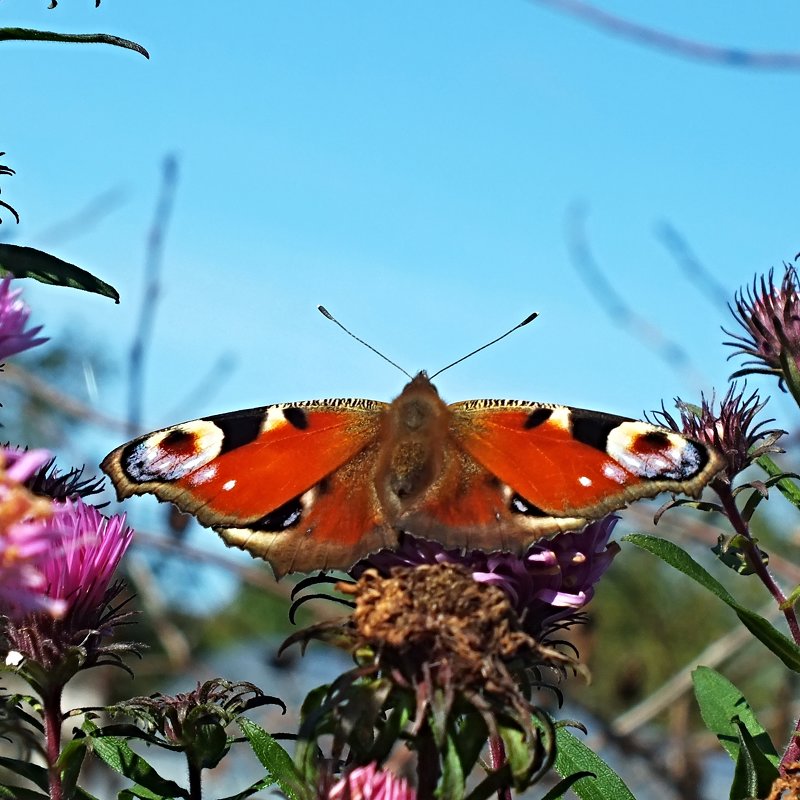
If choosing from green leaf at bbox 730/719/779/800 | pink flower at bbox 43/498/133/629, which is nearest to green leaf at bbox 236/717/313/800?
pink flower at bbox 43/498/133/629

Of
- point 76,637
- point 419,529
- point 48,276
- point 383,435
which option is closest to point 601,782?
point 419,529

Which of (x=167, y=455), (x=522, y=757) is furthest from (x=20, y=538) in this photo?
(x=167, y=455)

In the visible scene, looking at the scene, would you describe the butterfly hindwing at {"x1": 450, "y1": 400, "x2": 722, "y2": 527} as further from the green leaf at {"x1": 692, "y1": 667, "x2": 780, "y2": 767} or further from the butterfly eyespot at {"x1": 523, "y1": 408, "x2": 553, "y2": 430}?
the green leaf at {"x1": 692, "y1": 667, "x2": 780, "y2": 767}

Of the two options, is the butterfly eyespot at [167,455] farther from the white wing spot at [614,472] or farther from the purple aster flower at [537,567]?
the white wing spot at [614,472]

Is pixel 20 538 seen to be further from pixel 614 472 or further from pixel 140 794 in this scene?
pixel 614 472

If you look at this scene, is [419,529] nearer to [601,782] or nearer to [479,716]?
[479,716]
